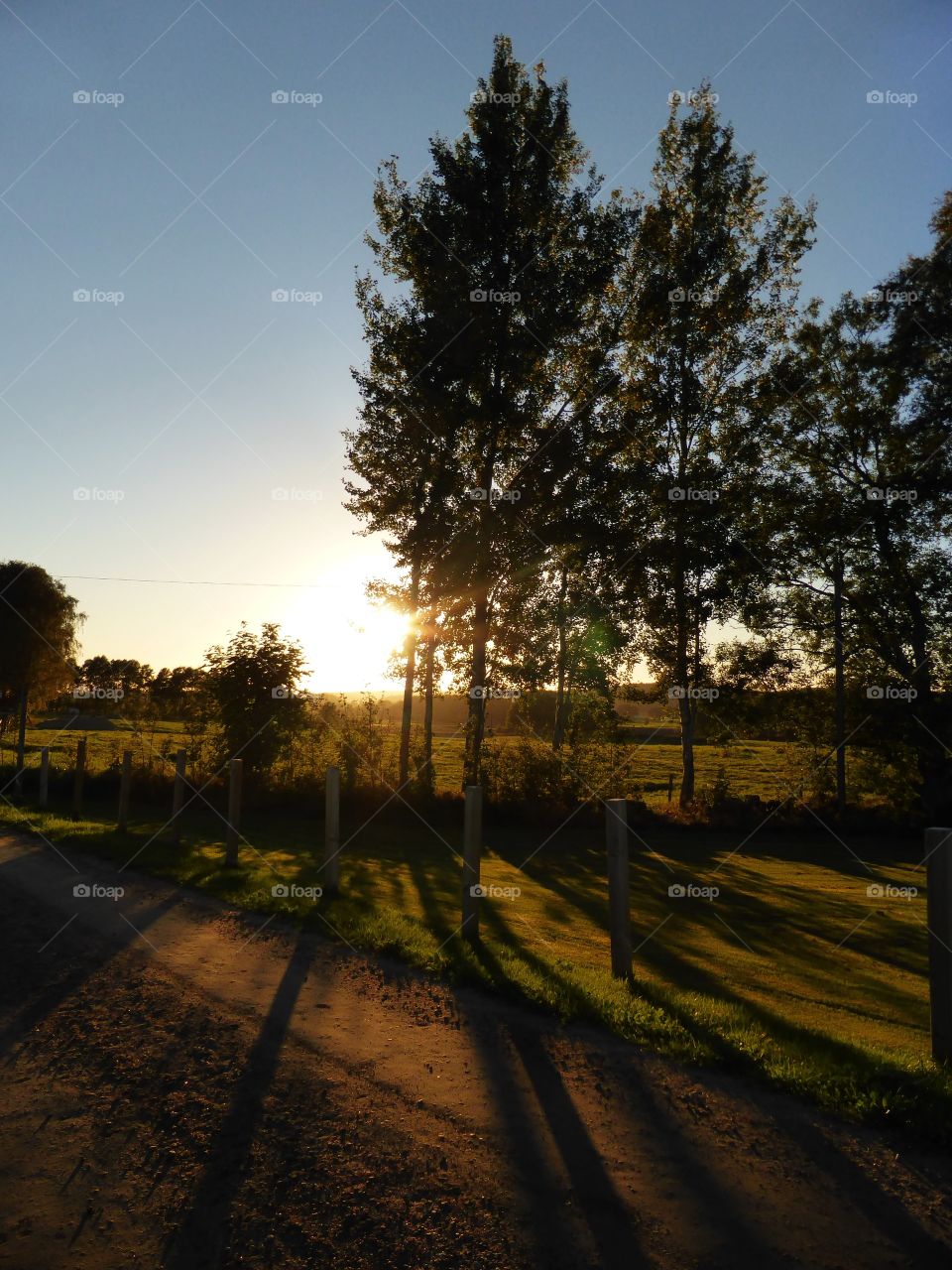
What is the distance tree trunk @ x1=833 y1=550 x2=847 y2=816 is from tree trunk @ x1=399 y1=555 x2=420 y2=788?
14347mm

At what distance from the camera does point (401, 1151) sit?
4445 millimetres

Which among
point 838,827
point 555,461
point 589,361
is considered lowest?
point 838,827

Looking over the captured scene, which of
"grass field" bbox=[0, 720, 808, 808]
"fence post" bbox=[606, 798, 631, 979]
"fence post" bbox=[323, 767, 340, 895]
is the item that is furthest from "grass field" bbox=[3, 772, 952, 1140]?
"grass field" bbox=[0, 720, 808, 808]

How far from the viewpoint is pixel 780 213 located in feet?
96.6

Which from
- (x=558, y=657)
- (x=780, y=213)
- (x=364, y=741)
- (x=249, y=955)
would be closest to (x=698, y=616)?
(x=558, y=657)

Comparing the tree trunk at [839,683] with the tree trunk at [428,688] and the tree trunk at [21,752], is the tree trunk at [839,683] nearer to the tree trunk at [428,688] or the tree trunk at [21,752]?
the tree trunk at [428,688]

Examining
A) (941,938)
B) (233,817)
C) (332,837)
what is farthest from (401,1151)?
(233,817)

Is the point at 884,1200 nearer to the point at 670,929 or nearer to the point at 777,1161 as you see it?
the point at 777,1161

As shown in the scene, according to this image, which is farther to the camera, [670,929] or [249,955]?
[670,929]

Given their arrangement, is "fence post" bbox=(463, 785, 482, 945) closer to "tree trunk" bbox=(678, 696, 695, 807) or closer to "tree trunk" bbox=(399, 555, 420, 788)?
"tree trunk" bbox=(399, 555, 420, 788)

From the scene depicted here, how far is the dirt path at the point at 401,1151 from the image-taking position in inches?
143

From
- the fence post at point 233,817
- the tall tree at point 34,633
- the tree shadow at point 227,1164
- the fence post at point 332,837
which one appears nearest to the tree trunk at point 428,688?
the fence post at point 233,817

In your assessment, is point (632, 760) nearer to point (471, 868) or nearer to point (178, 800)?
point (178, 800)

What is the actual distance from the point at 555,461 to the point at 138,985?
21.4 metres
